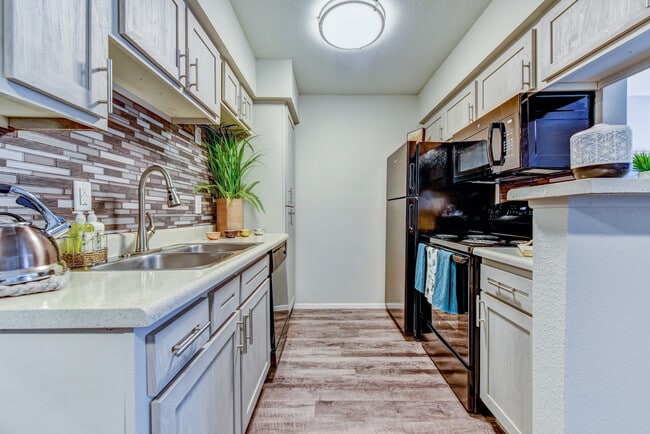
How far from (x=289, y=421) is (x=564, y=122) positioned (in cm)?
202

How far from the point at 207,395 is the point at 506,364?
4.08 ft

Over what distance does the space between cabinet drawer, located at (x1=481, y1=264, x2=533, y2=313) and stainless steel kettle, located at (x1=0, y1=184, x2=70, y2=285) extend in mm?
1523

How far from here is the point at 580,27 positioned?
51.8 inches

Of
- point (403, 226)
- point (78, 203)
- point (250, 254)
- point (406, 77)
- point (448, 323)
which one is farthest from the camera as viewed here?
point (406, 77)

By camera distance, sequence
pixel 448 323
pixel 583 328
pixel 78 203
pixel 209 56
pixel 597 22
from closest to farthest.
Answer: pixel 583 328 < pixel 78 203 < pixel 597 22 < pixel 209 56 < pixel 448 323

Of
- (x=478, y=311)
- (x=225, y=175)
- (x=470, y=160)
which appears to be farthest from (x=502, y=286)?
(x=225, y=175)

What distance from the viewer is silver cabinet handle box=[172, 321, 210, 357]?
71 centimetres

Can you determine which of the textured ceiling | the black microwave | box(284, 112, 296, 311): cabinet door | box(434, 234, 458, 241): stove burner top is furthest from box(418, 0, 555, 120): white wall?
box(284, 112, 296, 311): cabinet door

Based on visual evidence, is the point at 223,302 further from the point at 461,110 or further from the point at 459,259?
the point at 461,110

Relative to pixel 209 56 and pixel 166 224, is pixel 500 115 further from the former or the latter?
pixel 166 224

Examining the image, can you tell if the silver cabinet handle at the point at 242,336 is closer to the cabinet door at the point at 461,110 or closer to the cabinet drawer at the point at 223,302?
the cabinet drawer at the point at 223,302

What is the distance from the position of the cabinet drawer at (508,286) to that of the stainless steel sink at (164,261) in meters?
1.21

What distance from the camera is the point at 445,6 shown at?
2014mm

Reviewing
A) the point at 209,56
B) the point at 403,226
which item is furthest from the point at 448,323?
the point at 209,56
